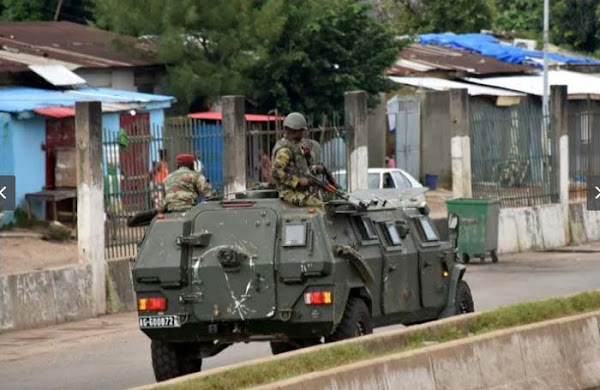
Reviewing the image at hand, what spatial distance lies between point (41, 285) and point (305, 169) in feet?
21.2

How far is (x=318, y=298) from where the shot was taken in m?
13.2

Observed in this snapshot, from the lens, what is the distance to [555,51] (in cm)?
5238

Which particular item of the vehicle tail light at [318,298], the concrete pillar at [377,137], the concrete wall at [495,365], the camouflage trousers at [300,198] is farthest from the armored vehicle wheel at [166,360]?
the concrete pillar at [377,137]

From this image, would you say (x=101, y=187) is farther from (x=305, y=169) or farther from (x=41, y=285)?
(x=305, y=169)

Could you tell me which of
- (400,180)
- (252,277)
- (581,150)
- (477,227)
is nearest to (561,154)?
(581,150)

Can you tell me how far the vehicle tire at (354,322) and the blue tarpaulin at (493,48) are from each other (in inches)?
1287

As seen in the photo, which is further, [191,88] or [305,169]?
[191,88]

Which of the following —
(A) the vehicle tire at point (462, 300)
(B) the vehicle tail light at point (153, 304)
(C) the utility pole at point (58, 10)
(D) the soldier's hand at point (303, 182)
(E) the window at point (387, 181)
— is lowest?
(A) the vehicle tire at point (462, 300)

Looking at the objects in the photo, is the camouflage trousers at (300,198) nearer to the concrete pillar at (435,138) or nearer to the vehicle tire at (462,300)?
the vehicle tire at (462,300)

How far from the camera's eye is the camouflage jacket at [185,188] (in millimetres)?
15741

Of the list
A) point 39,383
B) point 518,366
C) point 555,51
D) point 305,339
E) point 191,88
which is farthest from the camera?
point 555,51

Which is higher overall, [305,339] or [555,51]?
[555,51]

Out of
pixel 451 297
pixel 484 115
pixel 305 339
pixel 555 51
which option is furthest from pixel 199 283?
pixel 555 51

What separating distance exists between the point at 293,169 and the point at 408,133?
24904 millimetres
